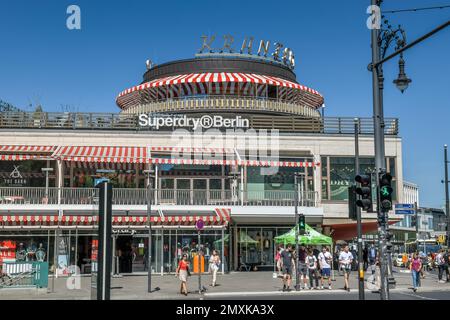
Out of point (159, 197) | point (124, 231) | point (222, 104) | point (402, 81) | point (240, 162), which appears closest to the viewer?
point (402, 81)

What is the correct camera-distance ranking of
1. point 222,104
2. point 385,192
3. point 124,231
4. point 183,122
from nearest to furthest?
point 385,192 → point 124,231 → point 183,122 → point 222,104

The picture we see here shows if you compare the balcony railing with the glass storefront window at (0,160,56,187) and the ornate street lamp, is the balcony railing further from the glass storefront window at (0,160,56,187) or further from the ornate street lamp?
the ornate street lamp

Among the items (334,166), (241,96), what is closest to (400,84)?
(334,166)

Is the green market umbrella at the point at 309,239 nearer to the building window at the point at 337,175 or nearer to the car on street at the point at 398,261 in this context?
the building window at the point at 337,175

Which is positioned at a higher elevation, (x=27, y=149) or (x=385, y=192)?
(x=27, y=149)

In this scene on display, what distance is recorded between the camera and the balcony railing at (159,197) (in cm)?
3391

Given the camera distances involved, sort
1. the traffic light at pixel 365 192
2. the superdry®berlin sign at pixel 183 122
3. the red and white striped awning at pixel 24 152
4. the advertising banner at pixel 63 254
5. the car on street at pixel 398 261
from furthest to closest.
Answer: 1. the car on street at pixel 398 261
2. the superdry®berlin sign at pixel 183 122
3. the red and white striped awning at pixel 24 152
4. the advertising banner at pixel 63 254
5. the traffic light at pixel 365 192

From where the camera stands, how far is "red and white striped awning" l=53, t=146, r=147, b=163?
35.0 metres

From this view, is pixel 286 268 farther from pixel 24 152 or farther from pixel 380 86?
pixel 24 152

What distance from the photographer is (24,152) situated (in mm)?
37188

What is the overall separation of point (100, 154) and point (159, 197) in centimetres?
451

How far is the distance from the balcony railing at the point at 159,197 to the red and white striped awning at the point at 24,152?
208cm

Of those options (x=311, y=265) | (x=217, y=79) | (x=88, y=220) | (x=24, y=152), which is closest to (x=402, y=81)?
(x=311, y=265)

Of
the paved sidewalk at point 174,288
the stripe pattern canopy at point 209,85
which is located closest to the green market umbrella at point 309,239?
the paved sidewalk at point 174,288
